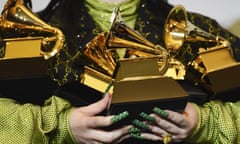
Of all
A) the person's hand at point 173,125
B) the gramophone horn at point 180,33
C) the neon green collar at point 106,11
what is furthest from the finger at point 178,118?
the neon green collar at point 106,11

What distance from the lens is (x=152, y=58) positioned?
2.35 ft

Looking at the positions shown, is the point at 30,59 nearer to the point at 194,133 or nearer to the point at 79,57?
the point at 79,57

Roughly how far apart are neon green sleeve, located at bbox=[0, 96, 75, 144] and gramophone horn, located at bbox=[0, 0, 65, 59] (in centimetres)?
8

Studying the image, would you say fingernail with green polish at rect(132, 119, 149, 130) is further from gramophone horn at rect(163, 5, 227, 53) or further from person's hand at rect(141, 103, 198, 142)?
gramophone horn at rect(163, 5, 227, 53)

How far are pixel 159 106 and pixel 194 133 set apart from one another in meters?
0.09

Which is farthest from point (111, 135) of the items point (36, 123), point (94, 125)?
point (36, 123)

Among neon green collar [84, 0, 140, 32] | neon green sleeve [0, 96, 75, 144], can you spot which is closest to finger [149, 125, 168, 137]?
neon green sleeve [0, 96, 75, 144]

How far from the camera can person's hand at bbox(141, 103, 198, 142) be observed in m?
0.71

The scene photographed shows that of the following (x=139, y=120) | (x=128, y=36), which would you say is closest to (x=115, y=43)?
(x=128, y=36)

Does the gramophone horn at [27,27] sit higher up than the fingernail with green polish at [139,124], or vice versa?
the gramophone horn at [27,27]

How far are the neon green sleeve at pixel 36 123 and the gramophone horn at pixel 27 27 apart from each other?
0.27 feet

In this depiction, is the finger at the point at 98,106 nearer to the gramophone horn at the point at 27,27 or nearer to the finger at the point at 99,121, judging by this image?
the finger at the point at 99,121

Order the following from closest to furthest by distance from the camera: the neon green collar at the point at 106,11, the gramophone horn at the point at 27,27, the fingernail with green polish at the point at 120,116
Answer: the fingernail with green polish at the point at 120,116, the gramophone horn at the point at 27,27, the neon green collar at the point at 106,11

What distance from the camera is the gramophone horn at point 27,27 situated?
0.81 metres
